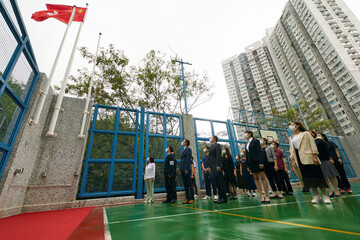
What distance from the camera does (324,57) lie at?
41594 millimetres

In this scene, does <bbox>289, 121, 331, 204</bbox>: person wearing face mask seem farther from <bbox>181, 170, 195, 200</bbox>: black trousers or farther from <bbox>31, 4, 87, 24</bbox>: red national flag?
<bbox>31, 4, 87, 24</bbox>: red national flag

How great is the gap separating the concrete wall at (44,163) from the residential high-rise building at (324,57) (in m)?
43.7

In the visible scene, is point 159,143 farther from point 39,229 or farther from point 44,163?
point 39,229

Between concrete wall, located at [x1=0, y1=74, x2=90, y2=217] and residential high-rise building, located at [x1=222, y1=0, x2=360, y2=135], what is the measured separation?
143 feet

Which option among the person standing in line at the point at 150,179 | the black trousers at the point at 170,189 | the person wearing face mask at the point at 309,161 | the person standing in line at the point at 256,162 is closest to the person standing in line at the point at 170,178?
the black trousers at the point at 170,189

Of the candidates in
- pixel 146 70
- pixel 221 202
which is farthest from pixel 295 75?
pixel 221 202

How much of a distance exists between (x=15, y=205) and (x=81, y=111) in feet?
10.3

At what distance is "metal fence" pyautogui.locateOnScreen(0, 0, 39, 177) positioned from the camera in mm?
2918

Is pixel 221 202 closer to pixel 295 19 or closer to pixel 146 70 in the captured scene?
pixel 146 70

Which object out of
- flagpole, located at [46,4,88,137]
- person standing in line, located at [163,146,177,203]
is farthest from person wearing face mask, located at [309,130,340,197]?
flagpole, located at [46,4,88,137]

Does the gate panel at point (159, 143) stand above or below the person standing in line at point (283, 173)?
above

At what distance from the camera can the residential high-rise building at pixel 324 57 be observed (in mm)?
37031

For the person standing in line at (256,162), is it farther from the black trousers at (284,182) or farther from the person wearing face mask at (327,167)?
the black trousers at (284,182)

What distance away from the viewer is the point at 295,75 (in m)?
49.8
